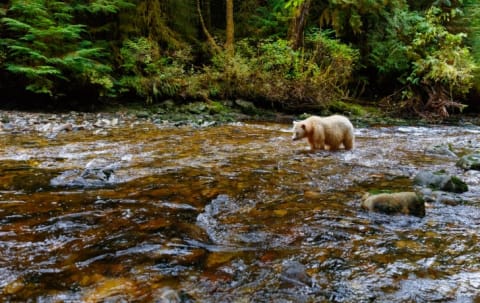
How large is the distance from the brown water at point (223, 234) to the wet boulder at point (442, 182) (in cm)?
11

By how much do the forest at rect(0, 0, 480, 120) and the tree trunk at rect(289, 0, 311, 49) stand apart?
0.17ft

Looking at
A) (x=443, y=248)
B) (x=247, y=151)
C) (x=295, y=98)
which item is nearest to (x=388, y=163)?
(x=247, y=151)

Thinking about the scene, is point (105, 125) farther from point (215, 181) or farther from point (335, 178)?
point (335, 178)

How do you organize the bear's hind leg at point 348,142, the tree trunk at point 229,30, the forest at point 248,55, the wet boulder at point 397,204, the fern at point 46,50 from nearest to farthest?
1. the wet boulder at point 397,204
2. the bear's hind leg at point 348,142
3. the fern at point 46,50
4. the forest at point 248,55
5. the tree trunk at point 229,30

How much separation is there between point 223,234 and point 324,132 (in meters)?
4.90

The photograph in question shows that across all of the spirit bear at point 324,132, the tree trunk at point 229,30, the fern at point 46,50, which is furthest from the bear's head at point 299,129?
the tree trunk at point 229,30

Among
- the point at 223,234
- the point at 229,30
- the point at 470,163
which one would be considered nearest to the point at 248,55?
the point at 229,30

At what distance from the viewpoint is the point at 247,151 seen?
718 centimetres

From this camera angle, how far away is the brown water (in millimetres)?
2393

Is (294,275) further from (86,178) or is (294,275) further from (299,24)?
(299,24)

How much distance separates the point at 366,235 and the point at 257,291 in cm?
129

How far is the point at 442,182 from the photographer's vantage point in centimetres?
466

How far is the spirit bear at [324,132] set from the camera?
7.56 m

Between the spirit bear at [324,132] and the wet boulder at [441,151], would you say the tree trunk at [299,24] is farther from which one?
the wet boulder at [441,151]
